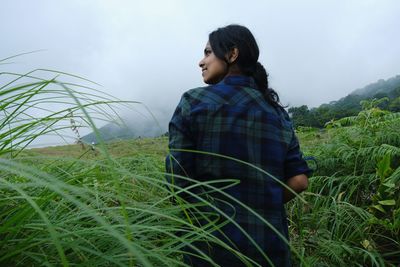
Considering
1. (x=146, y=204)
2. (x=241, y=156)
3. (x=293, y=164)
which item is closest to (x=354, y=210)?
(x=293, y=164)

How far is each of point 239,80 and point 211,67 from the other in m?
0.18

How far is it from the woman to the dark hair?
0.22 ft

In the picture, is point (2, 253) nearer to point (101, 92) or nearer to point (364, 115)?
point (101, 92)

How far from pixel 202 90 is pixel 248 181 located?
0.40 metres

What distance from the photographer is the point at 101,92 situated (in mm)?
1091

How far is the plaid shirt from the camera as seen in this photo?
1.45 m

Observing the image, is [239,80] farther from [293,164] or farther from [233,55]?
[293,164]

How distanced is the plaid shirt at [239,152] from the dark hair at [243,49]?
0.50 ft

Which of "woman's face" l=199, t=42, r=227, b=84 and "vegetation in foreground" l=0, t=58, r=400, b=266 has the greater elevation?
"woman's face" l=199, t=42, r=227, b=84

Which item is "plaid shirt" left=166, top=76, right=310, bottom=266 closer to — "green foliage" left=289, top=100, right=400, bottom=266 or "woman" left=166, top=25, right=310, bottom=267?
"woman" left=166, top=25, right=310, bottom=267

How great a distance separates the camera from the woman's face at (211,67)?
1746 millimetres

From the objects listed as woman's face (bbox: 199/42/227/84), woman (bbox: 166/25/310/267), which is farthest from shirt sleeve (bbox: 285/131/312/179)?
woman's face (bbox: 199/42/227/84)

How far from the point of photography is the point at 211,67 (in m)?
1.76

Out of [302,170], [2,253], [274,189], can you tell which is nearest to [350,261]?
[302,170]
